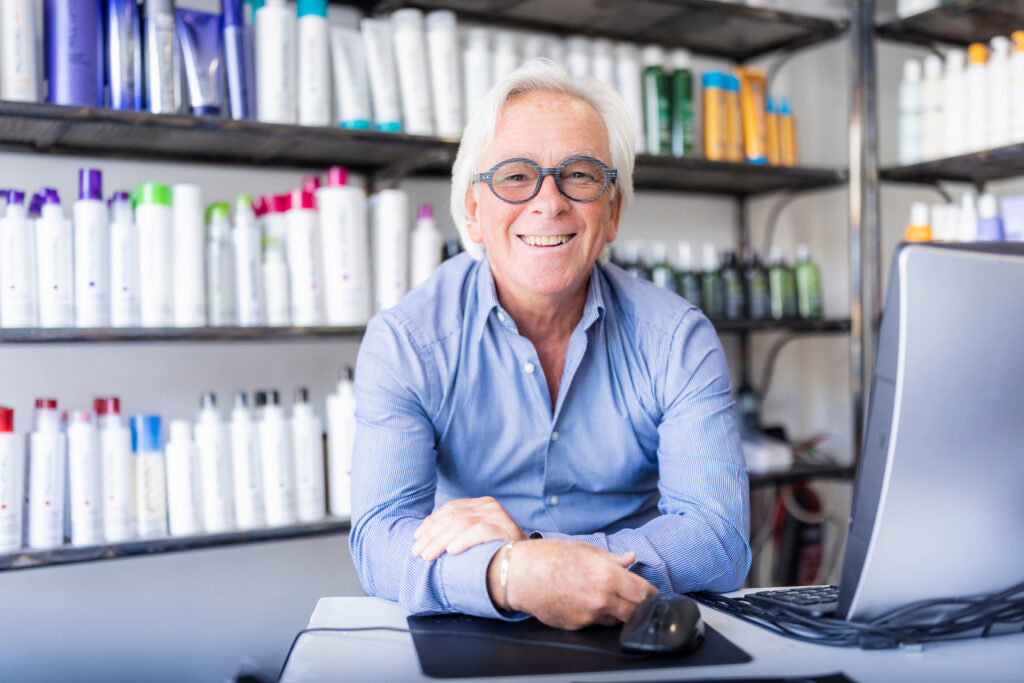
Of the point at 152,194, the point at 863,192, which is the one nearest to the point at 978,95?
the point at 863,192

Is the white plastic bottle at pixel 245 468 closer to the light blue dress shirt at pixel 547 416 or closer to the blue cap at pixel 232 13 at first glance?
the light blue dress shirt at pixel 547 416

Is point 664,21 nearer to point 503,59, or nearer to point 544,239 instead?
point 503,59

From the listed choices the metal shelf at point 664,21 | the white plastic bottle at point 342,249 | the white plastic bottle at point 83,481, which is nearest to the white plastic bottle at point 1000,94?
the metal shelf at point 664,21

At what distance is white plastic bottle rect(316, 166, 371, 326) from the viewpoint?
69.2 inches

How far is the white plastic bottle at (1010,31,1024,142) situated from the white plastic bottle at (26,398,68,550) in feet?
6.59

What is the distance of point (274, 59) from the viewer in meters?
1.71

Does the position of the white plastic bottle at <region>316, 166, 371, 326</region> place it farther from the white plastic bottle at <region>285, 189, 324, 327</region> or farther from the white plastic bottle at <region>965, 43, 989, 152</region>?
the white plastic bottle at <region>965, 43, 989, 152</region>

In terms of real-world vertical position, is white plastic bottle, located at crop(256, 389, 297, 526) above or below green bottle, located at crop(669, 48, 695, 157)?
below

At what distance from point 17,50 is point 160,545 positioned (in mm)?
861

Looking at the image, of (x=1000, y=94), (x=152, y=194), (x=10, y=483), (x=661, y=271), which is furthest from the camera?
(x=661, y=271)

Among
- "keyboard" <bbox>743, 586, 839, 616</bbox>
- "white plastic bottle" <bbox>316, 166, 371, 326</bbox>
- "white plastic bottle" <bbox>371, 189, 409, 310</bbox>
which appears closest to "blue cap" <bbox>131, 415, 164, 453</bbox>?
"white plastic bottle" <bbox>316, 166, 371, 326</bbox>

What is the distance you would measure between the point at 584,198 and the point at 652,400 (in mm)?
291

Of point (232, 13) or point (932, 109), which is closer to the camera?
point (232, 13)

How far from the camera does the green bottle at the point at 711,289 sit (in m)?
2.21
